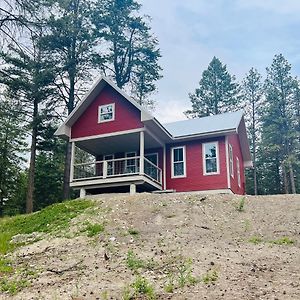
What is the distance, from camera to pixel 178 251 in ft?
31.5

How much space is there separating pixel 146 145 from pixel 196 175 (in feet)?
10.6

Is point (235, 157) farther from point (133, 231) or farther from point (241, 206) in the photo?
point (133, 231)

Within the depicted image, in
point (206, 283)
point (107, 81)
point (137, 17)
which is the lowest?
point (206, 283)

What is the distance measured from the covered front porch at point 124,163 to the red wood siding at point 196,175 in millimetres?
771

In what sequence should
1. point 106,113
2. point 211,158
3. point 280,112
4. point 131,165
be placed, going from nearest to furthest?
1. point 211,158
2. point 106,113
3. point 131,165
4. point 280,112

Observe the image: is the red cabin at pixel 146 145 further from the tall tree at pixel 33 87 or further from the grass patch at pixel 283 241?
the grass patch at pixel 283 241

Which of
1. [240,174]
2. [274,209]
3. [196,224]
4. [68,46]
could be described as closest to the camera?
[196,224]

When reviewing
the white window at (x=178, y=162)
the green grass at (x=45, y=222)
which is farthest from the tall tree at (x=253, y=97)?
the green grass at (x=45, y=222)

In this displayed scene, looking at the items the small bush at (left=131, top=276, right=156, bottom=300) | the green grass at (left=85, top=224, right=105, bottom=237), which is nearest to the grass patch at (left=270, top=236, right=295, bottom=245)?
the small bush at (left=131, top=276, right=156, bottom=300)

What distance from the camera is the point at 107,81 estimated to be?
2003cm

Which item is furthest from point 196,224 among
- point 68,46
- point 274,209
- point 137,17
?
point 137,17

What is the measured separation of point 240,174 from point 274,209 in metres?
10.3

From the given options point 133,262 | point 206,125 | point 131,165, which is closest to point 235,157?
point 206,125

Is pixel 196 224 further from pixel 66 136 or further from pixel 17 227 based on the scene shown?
pixel 66 136
